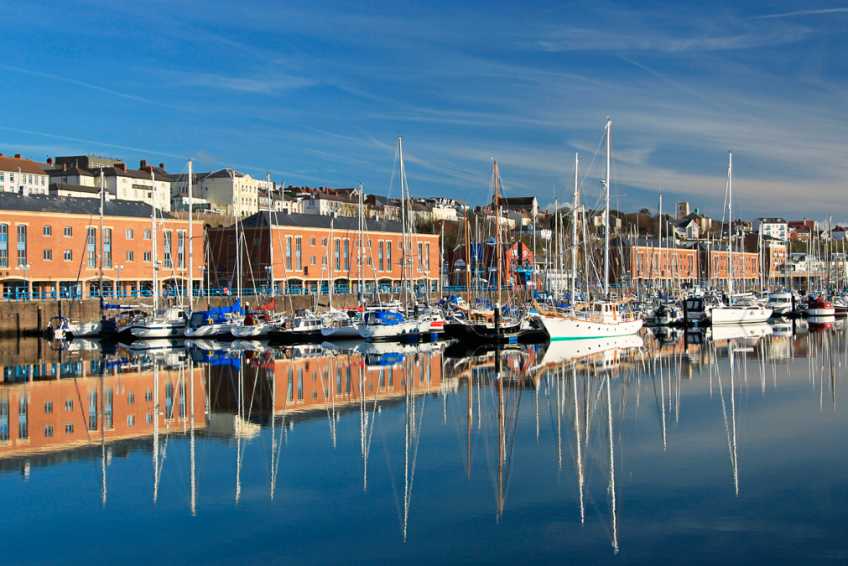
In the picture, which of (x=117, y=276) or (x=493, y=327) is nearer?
(x=493, y=327)

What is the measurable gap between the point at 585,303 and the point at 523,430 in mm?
34801

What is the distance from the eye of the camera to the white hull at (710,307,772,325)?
71.8 metres

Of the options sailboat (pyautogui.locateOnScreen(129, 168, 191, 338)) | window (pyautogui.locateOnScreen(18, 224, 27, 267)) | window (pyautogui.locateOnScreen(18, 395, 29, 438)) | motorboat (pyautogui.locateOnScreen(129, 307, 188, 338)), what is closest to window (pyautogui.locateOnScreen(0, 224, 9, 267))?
window (pyautogui.locateOnScreen(18, 224, 27, 267))

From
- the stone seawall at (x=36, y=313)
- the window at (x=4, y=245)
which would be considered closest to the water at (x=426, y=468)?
the stone seawall at (x=36, y=313)

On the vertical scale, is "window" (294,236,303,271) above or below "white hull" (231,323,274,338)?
above

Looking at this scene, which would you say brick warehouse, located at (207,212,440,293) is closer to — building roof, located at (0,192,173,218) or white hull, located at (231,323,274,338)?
building roof, located at (0,192,173,218)

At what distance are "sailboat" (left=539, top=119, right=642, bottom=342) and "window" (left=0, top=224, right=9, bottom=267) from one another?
131 ft

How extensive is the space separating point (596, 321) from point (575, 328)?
7.68 feet

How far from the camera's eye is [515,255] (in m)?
116

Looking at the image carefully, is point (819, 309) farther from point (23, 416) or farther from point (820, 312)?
point (23, 416)

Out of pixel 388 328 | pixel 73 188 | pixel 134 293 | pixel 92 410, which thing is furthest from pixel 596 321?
pixel 73 188

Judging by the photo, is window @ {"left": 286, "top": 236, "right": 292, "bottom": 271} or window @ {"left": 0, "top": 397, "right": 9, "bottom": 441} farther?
window @ {"left": 286, "top": 236, "right": 292, "bottom": 271}

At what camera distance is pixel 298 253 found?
89875 mm

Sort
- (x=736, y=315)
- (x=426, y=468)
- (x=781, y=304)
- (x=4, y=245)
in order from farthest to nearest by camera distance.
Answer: (x=781, y=304) < (x=736, y=315) < (x=4, y=245) < (x=426, y=468)
